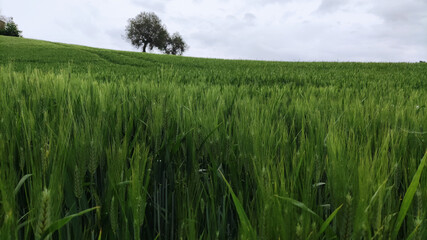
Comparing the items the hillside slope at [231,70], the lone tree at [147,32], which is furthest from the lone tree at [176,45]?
the hillside slope at [231,70]

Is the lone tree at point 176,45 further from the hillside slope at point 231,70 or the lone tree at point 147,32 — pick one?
the hillside slope at point 231,70

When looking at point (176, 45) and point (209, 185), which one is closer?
point (209, 185)

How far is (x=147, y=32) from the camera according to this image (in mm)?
61438

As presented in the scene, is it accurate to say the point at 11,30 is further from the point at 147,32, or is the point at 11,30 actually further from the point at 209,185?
the point at 209,185

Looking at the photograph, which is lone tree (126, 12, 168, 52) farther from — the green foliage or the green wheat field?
the green wheat field

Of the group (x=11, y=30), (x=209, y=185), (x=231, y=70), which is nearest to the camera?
(x=209, y=185)

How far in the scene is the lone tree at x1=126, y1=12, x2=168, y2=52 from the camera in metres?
61.2

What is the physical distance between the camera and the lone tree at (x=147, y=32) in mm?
61219

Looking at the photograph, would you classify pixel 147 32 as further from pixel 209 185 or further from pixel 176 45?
pixel 209 185

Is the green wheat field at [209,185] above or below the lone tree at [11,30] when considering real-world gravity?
below

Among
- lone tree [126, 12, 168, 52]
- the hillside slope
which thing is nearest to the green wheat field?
the hillside slope

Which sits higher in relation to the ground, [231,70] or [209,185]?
[231,70]

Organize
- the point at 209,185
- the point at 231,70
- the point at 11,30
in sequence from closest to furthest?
the point at 209,185 → the point at 231,70 → the point at 11,30

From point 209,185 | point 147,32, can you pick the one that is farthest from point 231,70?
point 147,32
